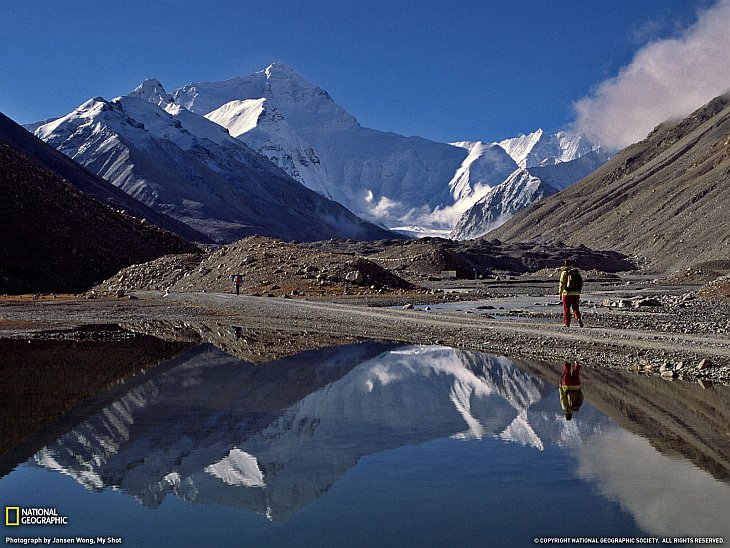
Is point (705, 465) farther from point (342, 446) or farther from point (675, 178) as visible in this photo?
point (675, 178)

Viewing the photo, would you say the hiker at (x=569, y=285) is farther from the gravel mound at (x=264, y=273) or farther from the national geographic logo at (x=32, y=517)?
the gravel mound at (x=264, y=273)

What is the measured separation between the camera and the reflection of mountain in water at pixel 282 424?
8992mm

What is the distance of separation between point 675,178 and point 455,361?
16747cm

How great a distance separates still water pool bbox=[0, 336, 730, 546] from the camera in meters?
7.45

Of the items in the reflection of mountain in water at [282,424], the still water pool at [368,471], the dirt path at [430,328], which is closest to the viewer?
the still water pool at [368,471]

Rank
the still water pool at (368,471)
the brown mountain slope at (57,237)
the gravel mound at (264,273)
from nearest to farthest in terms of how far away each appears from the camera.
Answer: the still water pool at (368,471), the gravel mound at (264,273), the brown mountain slope at (57,237)

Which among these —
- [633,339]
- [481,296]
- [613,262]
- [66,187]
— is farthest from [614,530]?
[613,262]

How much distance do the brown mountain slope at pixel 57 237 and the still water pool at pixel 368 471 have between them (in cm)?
6064

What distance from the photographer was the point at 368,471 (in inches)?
366

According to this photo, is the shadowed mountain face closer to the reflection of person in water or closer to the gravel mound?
the gravel mound

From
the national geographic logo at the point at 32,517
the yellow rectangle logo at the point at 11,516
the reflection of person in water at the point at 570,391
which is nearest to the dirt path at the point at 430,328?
the reflection of person in water at the point at 570,391

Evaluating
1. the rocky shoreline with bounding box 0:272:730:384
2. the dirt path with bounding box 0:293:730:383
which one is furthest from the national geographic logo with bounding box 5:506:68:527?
the dirt path with bounding box 0:293:730:383

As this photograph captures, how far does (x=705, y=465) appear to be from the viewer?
9148 mm

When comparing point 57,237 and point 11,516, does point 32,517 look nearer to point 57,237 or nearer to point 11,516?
point 11,516
